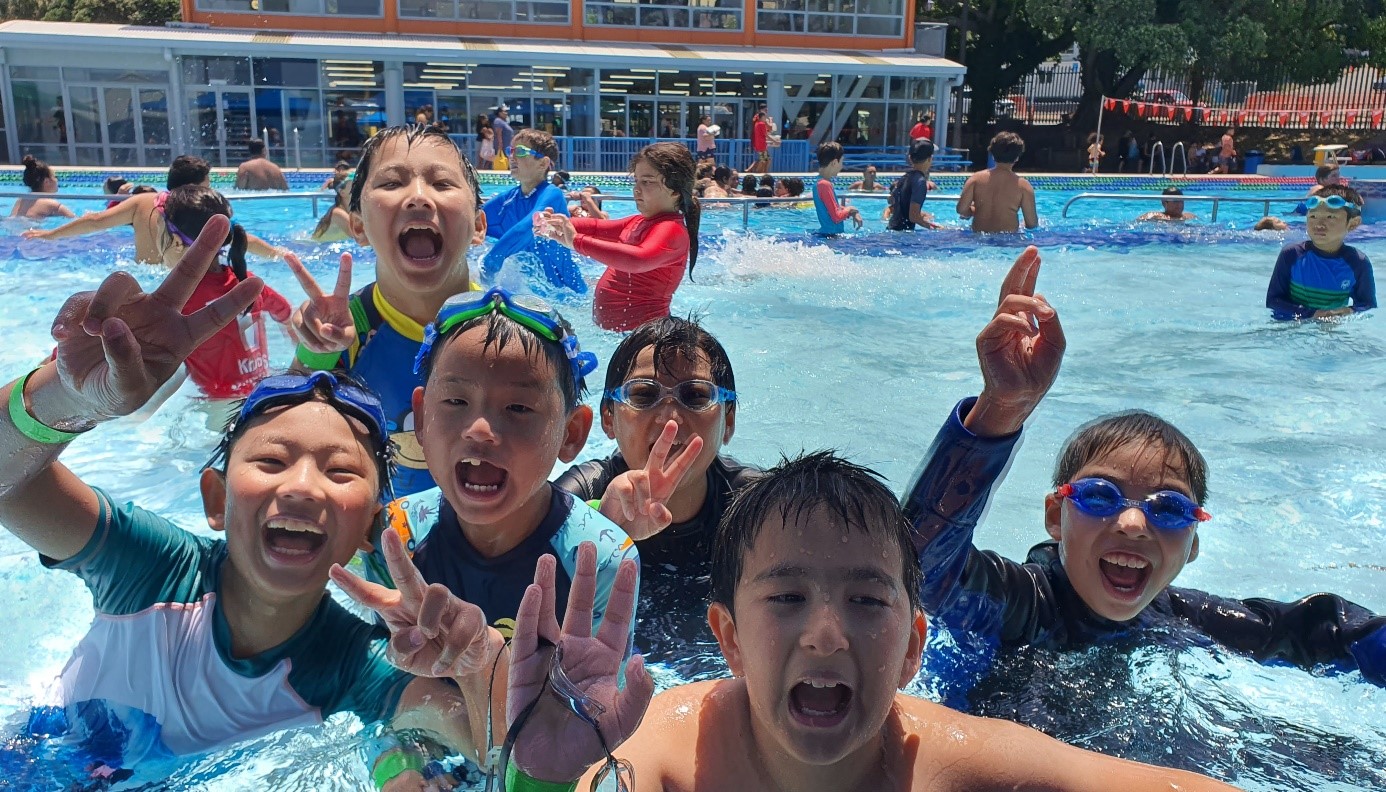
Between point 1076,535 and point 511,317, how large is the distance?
1.56 m

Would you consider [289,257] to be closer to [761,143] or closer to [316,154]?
[761,143]

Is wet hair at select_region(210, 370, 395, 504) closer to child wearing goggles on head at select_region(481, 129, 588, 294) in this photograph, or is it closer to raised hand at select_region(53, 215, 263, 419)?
raised hand at select_region(53, 215, 263, 419)

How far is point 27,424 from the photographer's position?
2.27 meters

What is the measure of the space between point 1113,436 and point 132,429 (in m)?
5.57

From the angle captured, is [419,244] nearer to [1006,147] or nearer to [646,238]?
[646,238]

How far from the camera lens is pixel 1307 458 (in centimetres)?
640

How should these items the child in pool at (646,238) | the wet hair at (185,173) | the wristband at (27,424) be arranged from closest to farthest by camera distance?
1. the wristband at (27,424)
2. the child in pool at (646,238)
3. the wet hair at (185,173)

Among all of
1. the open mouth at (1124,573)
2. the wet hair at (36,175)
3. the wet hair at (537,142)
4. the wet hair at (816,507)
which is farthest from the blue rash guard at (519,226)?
the wet hair at (36,175)

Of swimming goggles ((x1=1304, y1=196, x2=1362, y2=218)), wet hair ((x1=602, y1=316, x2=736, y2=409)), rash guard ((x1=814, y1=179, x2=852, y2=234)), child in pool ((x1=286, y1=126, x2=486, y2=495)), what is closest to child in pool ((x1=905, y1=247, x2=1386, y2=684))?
wet hair ((x1=602, y1=316, x2=736, y2=409))

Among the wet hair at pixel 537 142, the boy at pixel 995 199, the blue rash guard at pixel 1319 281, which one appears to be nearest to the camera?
the wet hair at pixel 537 142

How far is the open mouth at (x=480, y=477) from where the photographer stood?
2391 millimetres

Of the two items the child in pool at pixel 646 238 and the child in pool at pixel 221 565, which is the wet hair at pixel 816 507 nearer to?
the child in pool at pixel 221 565

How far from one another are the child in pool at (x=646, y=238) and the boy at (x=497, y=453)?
3.03 metres

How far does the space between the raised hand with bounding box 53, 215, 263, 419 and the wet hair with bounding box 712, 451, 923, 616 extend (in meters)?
1.12
